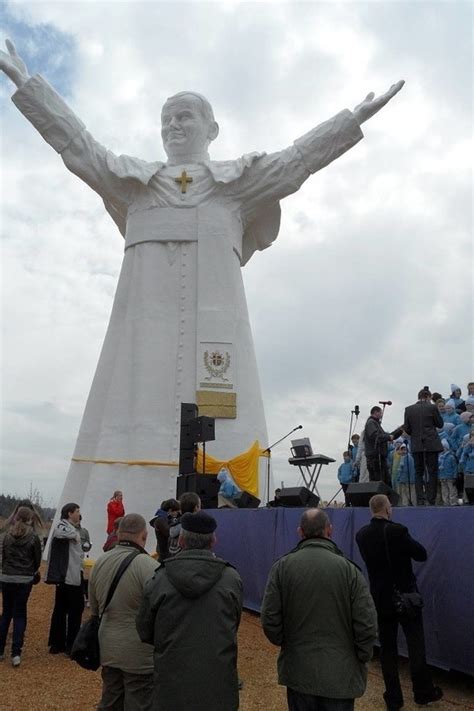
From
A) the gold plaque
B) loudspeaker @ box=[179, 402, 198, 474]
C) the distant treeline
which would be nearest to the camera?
loudspeaker @ box=[179, 402, 198, 474]

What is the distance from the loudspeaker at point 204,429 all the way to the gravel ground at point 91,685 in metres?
3.87

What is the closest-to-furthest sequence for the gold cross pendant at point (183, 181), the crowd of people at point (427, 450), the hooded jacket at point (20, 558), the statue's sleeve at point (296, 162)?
the hooded jacket at point (20, 558) → the crowd of people at point (427, 450) → the statue's sleeve at point (296, 162) → the gold cross pendant at point (183, 181)

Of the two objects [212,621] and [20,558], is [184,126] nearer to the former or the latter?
[20,558]

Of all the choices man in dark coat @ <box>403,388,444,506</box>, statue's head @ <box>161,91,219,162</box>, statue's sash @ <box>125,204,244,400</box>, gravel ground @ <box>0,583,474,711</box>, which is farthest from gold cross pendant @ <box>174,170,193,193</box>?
gravel ground @ <box>0,583,474,711</box>

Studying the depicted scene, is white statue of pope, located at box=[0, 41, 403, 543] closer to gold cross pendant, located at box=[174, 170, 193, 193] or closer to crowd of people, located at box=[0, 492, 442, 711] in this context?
gold cross pendant, located at box=[174, 170, 193, 193]

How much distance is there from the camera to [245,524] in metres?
10.8

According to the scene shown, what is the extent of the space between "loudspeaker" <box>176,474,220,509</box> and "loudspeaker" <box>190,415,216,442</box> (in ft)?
2.10

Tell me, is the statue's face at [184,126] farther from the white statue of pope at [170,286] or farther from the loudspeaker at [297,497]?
the loudspeaker at [297,497]

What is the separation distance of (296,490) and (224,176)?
8.09m

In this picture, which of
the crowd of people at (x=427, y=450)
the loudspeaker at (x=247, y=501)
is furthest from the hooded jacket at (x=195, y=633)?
the loudspeaker at (x=247, y=501)

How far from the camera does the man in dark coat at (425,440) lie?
1046 centimetres

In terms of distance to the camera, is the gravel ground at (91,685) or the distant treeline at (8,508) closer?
the gravel ground at (91,685)

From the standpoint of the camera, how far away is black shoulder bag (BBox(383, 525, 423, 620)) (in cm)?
574

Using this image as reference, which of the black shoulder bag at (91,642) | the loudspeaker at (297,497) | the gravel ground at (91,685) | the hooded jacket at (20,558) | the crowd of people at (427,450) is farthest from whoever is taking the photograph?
Answer: the crowd of people at (427,450)
